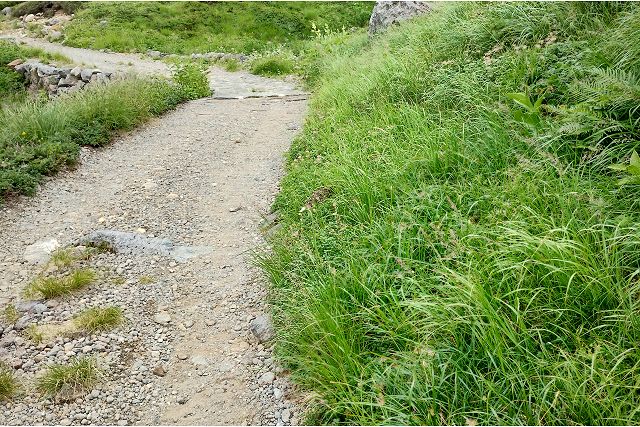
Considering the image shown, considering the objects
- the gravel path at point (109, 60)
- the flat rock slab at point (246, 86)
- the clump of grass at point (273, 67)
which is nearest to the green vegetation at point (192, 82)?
the flat rock slab at point (246, 86)

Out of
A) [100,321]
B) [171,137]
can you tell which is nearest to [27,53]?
[171,137]

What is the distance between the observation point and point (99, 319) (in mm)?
4418

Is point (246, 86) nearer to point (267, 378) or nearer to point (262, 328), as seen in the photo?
point (262, 328)

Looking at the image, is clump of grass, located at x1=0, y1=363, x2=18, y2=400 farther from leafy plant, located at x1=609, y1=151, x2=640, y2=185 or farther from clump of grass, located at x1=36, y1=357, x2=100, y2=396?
leafy plant, located at x1=609, y1=151, x2=640, y2=185

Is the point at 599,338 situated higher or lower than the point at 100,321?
higher

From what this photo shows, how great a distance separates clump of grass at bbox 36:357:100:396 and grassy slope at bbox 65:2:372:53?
20350 millimetres

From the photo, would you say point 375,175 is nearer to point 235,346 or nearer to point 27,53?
point 235,346

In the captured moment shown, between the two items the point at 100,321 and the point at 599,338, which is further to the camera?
the point at 100,321

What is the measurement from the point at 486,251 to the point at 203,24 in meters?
26.4

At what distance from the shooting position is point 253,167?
8578mm

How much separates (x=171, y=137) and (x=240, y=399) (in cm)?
790

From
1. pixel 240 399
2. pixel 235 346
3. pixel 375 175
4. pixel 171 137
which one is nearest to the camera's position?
pixel 240 399

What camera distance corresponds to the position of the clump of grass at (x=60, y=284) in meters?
4.86

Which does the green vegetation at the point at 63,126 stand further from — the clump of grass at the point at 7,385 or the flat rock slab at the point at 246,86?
the clump of grass at the point at 7,385
